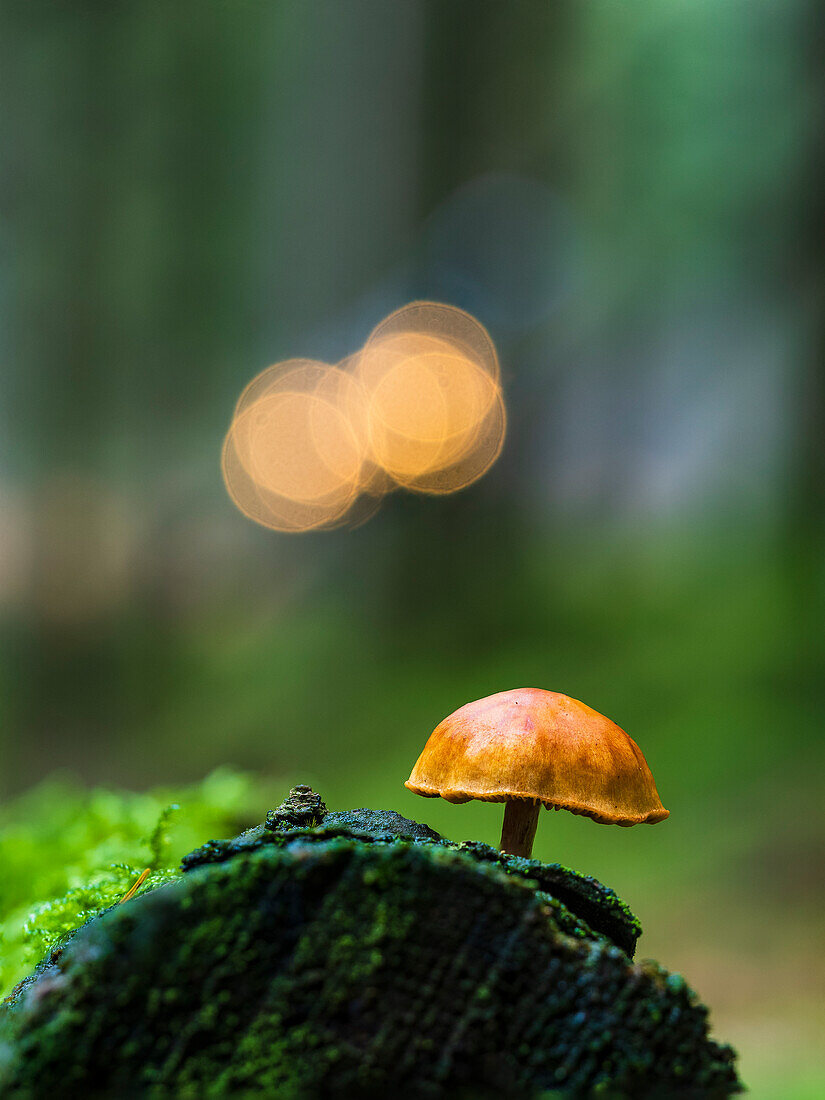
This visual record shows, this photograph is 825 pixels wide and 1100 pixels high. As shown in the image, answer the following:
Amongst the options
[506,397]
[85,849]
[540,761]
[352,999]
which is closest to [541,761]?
[540,761]

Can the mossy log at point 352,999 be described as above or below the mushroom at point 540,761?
below

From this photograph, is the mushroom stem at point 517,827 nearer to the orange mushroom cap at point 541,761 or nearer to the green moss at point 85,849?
the orange mushroom cap at point 541,761

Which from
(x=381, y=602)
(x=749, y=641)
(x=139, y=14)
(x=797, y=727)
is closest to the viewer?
(x=797, y=727)

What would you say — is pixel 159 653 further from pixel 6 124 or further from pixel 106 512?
pixel 6 124

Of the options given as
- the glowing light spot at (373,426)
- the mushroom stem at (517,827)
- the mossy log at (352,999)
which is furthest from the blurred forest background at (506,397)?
the mossy log at (352,999)

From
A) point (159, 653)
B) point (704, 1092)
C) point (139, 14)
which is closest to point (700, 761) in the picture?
point (704, 1092)
